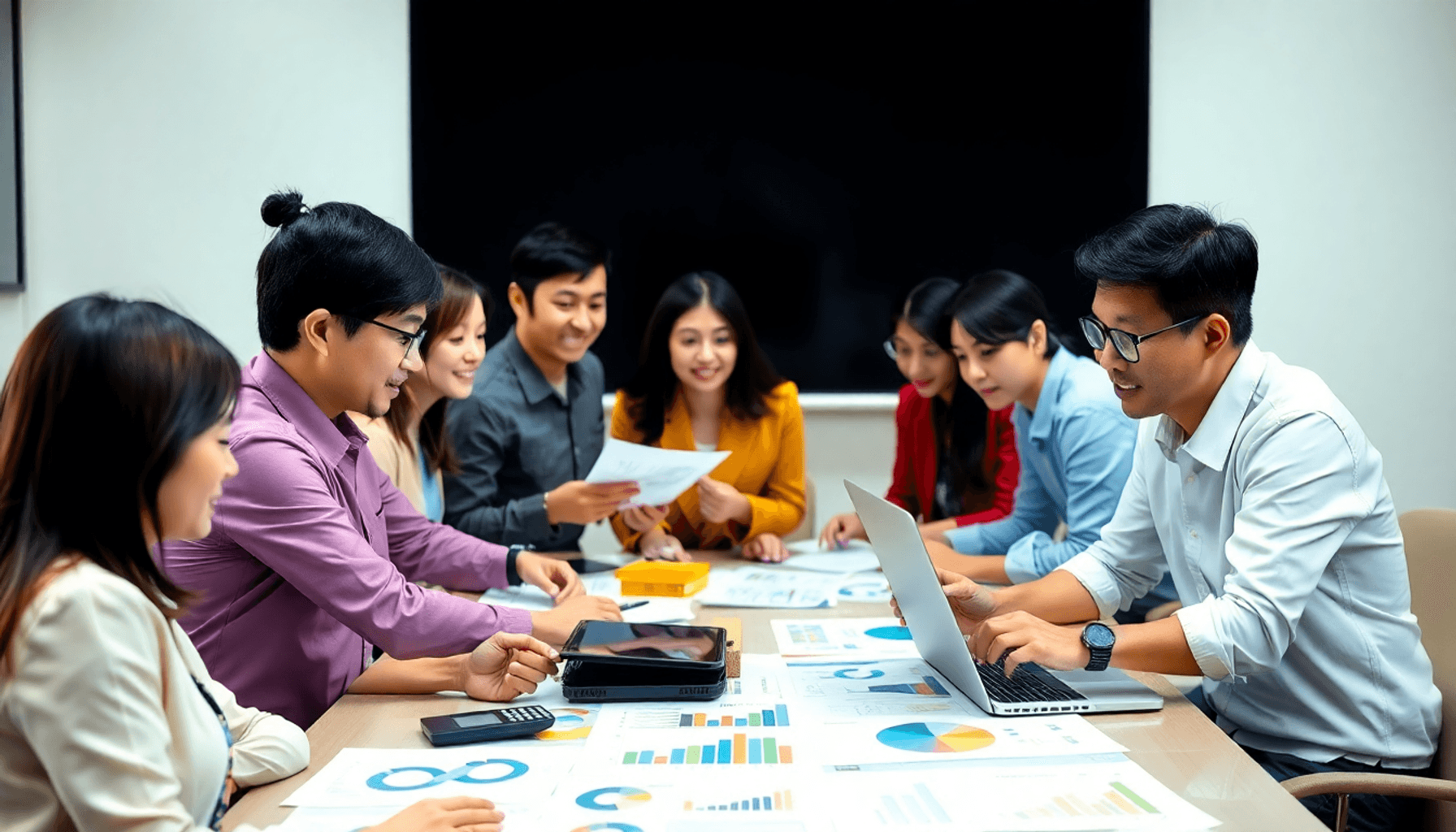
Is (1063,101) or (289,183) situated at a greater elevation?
(1063,101)

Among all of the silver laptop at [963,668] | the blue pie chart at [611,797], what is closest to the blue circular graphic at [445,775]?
the blue pie chart at [611,797]

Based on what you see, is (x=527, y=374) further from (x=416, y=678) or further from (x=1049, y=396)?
(x=416, y=678)

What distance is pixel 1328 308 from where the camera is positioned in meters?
3.97

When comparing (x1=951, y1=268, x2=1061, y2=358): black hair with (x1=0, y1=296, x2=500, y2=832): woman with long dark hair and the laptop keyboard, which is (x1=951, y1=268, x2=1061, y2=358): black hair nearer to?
the laptop keyboard

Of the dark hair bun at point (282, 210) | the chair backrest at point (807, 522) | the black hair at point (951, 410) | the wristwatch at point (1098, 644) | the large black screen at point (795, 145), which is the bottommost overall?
the chair backrest at point (807, 522)

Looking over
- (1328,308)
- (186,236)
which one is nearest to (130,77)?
(186,236)

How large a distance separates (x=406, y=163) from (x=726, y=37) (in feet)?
4.14

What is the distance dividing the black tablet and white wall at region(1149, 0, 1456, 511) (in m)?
3.10

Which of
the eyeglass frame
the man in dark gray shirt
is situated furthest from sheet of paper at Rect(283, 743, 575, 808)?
the man in dark gray shirt

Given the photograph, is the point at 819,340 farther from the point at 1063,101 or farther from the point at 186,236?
the point at 186,236

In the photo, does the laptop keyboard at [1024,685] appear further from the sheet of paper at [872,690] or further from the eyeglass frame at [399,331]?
the eyeglass frame at [399,331]

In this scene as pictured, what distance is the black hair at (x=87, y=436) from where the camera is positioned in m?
0.86

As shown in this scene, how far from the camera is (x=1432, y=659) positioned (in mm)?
1648

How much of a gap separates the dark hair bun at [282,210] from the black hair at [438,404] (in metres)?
0.79
